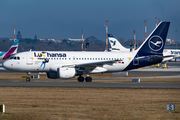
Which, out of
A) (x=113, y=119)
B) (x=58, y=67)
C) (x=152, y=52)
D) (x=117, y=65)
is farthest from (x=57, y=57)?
(x=113, y=119)

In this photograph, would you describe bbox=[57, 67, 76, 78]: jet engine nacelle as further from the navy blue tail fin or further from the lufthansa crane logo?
the lufthansa crane logo

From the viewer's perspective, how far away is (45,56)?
45.2 m

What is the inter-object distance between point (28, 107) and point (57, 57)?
24.2 metres

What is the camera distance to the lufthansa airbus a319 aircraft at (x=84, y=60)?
4441cm

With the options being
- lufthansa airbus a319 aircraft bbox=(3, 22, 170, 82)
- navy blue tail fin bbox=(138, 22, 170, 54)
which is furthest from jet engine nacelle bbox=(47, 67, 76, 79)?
navy blue tail fin bbox=(138, 22, 170, 54)

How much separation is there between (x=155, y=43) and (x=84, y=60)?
11498mm

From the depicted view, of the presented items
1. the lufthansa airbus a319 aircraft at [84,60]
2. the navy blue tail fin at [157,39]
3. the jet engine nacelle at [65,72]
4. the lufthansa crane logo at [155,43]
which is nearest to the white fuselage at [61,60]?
the lufthansa airbus a319 aircraft at [84,60]

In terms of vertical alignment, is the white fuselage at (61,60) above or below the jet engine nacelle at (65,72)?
above

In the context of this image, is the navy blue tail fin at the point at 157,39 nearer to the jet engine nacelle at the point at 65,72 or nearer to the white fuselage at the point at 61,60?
the white fuselage at the point at 61,60

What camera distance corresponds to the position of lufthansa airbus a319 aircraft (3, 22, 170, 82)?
44406 mm

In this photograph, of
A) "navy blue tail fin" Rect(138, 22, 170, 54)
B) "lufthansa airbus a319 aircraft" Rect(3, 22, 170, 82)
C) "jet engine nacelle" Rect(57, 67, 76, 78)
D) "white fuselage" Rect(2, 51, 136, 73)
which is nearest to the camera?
"jet engine nacelle" Rect(57, 67, 76, 78)

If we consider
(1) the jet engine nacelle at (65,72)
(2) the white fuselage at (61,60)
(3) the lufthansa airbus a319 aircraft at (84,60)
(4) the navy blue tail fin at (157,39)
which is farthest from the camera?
(4) the navy blue tail fin at (157,39)

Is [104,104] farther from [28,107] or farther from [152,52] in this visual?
[152,52]

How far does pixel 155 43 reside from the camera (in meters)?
48.5
